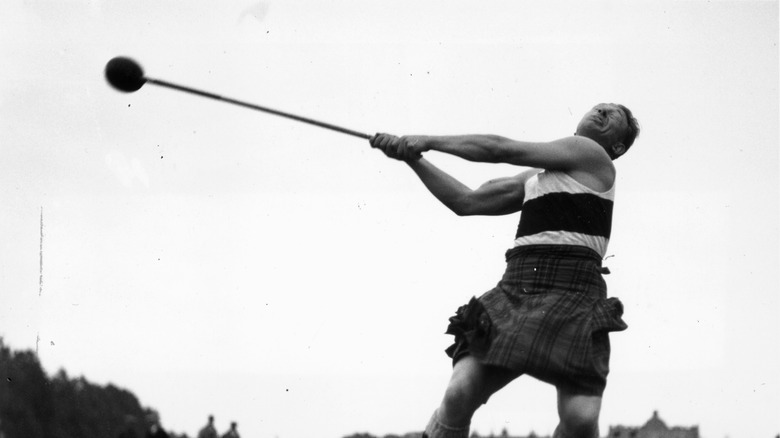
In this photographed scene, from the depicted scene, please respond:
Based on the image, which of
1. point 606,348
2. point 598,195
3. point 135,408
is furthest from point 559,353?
point 135,408

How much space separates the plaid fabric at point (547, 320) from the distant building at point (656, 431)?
27.8m

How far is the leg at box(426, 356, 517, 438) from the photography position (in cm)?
459

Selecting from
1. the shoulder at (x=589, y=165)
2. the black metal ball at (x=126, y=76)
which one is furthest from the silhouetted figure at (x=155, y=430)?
the shoulder at (x=589, y=165)

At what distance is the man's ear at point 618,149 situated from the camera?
5.13 meters

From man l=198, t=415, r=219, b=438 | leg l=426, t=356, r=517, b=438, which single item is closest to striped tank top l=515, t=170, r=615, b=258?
leg l=426, t=356, r=517, b=438

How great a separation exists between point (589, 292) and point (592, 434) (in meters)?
0.57

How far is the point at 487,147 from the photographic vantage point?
4824 mm

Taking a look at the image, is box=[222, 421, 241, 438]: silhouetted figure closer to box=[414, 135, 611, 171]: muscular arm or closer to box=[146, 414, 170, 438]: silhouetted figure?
box=[146, 414, 170, 438]: silhouetted figure

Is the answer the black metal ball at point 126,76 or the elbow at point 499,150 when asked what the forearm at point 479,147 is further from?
the black metal ball at point 126,76

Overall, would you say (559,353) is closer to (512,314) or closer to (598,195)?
(512,314)

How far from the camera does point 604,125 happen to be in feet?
16.6

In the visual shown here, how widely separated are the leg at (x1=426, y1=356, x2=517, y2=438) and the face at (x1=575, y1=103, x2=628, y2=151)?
108 cm

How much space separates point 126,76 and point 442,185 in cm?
162

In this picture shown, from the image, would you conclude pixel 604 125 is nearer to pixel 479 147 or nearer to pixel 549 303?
pixel 479 147
